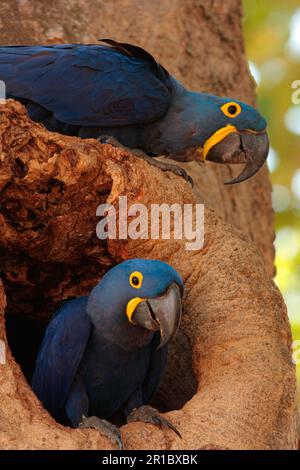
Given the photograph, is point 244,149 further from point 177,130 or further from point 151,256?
point 151,256

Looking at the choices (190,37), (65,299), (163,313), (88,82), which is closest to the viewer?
(163,313)

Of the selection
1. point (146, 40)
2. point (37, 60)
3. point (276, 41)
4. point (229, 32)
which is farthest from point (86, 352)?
point (276, 41)

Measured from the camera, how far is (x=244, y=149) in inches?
168

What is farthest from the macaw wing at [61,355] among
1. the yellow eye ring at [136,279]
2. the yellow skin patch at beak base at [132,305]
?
the yellow eye ring at [136,279]

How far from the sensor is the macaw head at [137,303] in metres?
3.19

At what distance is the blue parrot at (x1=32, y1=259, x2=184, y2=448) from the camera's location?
3.22 meters

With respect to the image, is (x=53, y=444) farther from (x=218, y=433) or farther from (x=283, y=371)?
(x=283, y=371)

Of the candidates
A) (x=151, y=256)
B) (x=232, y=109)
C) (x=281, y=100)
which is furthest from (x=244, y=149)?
(x=281, y=100)

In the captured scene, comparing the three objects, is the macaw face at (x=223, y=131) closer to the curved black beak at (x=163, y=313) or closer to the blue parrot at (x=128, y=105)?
the blue parrot at (x=128, y=105)

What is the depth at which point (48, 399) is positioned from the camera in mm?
3498

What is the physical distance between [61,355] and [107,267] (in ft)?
2.39

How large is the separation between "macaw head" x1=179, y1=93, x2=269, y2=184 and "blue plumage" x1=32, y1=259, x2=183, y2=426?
1101 mm

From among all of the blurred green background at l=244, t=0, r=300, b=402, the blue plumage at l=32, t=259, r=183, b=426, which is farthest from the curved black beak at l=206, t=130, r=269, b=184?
the blurred green background at l=244, t=0, r=300, b=402

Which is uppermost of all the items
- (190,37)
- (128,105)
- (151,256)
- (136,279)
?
(190,37)
